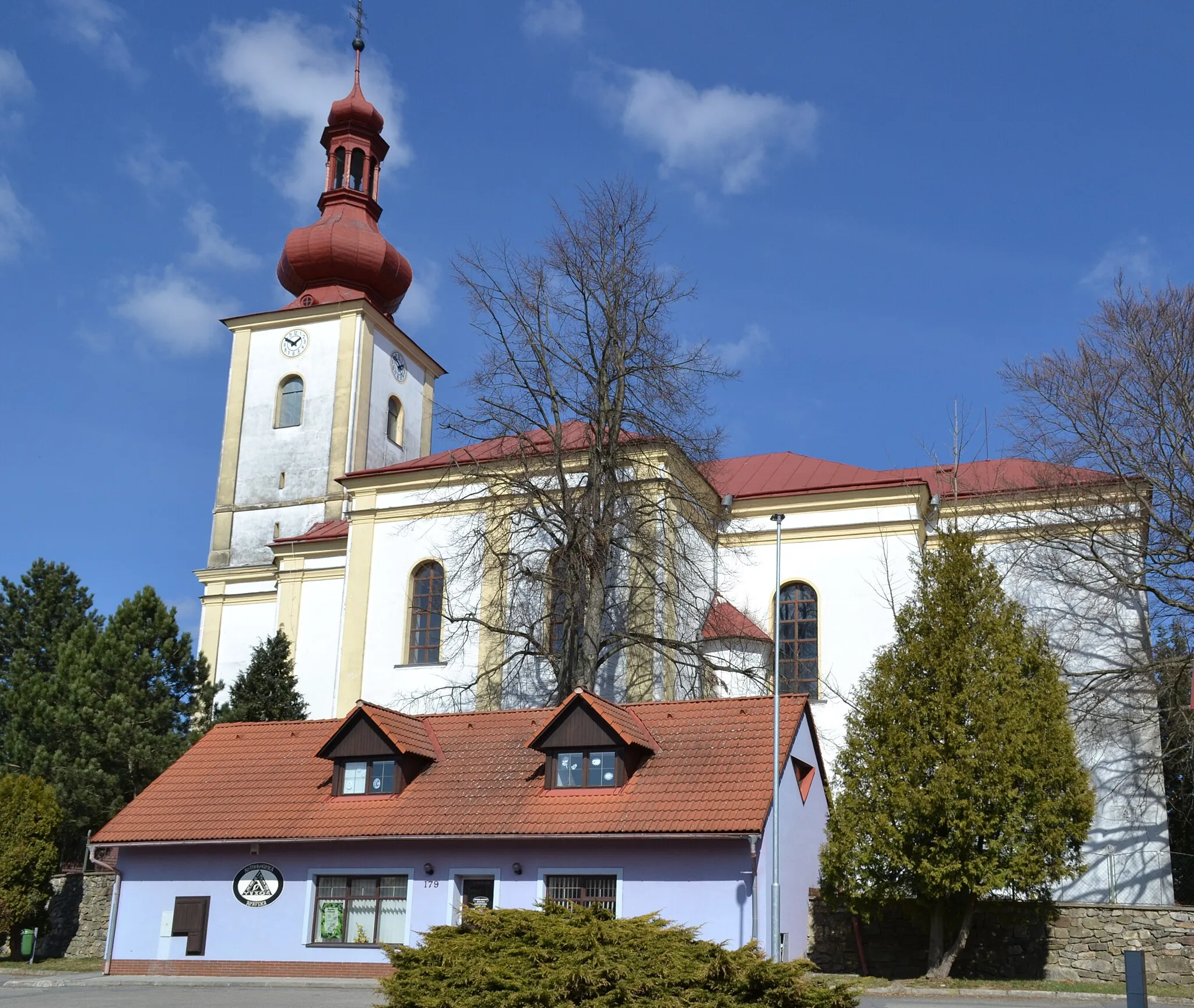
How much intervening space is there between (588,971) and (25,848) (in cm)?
1834

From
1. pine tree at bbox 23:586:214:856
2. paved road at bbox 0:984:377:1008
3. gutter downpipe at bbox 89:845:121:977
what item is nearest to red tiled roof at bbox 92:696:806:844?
gutter downpipe at bbox 89:845:121:977

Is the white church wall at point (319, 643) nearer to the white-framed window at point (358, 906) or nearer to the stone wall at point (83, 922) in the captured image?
the stone wall at point (83, 922)

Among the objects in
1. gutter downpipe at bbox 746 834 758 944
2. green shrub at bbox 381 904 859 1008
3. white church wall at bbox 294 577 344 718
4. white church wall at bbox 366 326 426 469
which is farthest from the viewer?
white church wall at bbox 366 326 426 469

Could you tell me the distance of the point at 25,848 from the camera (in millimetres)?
24594

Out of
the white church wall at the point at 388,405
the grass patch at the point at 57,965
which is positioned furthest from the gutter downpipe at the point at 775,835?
the white church wall at the point at 388,405

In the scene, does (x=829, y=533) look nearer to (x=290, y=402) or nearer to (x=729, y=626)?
(x=729, y=626)

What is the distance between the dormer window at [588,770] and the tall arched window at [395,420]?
2388cm

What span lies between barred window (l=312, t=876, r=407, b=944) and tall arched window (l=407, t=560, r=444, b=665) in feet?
34.7

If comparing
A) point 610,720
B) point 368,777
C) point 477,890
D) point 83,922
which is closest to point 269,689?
point 83,922

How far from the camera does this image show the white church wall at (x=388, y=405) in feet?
135

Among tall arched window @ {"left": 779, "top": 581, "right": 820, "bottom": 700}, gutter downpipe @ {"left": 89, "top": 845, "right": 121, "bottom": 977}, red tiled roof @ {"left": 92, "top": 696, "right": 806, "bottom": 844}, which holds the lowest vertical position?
gutter downpipe @ {"left": 89, "top": 845, "right": 121, "bottom": 977}

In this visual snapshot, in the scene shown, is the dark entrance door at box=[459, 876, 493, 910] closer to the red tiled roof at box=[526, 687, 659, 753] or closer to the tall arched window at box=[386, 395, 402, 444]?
the red tiled roof at box=[526, 687, 659, 753]

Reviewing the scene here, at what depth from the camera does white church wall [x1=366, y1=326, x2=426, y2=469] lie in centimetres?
4106

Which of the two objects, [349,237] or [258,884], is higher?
[349,237]
